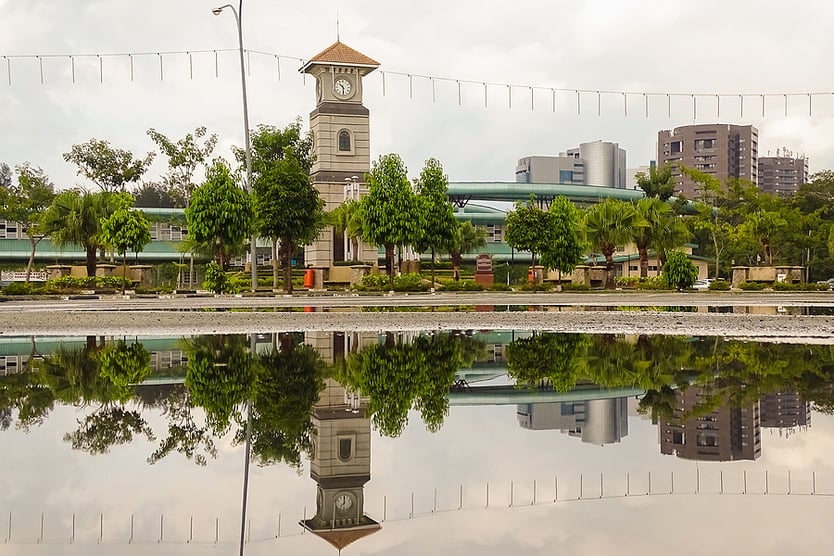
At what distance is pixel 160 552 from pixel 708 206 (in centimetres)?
7408

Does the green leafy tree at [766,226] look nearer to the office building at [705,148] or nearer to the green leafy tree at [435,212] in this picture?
the green leafy tree at [435,212]

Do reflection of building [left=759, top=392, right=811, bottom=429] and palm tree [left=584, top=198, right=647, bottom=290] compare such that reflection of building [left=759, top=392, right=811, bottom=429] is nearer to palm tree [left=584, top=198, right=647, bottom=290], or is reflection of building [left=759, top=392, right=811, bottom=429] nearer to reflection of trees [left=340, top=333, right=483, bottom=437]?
reflection of trees [left=340, top=333, right=483, bottom=437]

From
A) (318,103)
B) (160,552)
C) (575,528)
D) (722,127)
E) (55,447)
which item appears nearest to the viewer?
(160,552)

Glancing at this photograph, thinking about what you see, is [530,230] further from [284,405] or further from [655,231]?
[284,405]

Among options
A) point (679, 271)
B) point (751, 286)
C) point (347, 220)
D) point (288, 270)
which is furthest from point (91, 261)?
point (751, 286)

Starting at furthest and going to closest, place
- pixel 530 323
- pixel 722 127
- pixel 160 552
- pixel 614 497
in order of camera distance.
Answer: pixel 722 127, pixel 530 323, pixel 614 497, pixel 160 552

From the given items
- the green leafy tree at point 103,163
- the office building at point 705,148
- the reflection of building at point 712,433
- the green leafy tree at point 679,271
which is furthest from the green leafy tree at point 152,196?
the reflection of building at point 712,433

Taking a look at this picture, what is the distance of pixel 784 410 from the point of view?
9.02m

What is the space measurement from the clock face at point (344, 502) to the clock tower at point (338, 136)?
207 ft

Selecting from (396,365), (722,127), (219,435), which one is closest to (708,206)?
(396,365)

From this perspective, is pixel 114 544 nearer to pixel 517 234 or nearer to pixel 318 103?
pixel 517 234

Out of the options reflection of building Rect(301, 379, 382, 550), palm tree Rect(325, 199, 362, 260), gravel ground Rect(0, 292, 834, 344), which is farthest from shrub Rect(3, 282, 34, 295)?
reflection of building Rect(301, 379, 382, 550)

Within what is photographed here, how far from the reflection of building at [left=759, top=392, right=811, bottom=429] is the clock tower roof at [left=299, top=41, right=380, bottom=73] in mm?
61940

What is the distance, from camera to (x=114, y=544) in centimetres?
500
